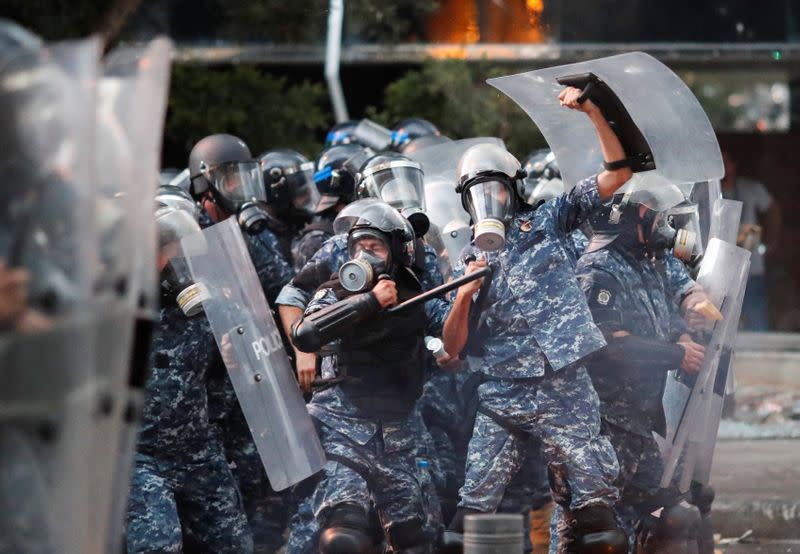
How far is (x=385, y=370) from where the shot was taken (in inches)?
252

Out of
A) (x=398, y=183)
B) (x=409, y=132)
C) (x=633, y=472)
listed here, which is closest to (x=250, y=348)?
(x=398, y=183)

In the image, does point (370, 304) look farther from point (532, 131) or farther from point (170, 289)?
point (532, 131)

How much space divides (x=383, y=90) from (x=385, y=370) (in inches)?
414

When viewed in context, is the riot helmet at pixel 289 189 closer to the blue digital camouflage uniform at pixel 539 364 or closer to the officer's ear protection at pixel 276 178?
the officer's ear protection at pixel 276 178

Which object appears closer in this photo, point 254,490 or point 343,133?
point 254,490

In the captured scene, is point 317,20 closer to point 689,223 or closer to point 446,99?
point 446,99

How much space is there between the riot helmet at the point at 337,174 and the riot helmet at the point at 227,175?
460 mm

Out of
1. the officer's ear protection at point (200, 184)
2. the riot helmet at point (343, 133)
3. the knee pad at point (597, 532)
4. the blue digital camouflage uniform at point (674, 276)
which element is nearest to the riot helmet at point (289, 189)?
the officer's ear protection at point (200, 184)

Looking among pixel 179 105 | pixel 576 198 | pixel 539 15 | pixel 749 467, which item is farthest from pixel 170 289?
pixel 539 15

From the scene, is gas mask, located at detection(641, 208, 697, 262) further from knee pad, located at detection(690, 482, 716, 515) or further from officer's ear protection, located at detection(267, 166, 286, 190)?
officer's ear protection, located at detection(267, 166, 286, 190)

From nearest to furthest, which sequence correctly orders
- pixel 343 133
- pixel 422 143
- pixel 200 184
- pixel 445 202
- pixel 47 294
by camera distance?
pixel 47 294 → pixel 445 202 → pixel 200 184 → pixel 422 143 → pixel 343 133

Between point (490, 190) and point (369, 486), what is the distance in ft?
4.39

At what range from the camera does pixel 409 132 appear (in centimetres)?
1124

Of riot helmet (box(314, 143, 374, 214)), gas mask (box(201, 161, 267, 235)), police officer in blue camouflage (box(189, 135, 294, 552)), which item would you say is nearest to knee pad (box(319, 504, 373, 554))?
police officer in blue camouflage (box(189, 135, 294, 552))
